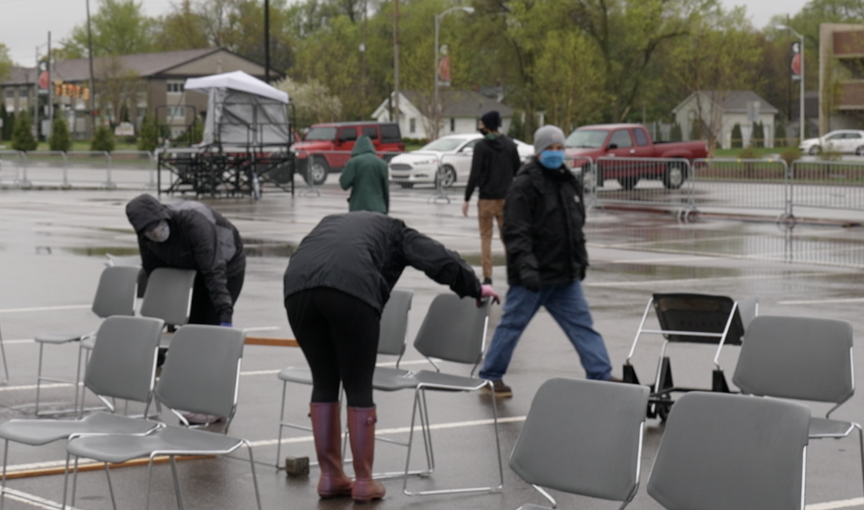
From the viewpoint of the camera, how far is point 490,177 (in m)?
14.4

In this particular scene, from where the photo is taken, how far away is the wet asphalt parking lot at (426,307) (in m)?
6.81

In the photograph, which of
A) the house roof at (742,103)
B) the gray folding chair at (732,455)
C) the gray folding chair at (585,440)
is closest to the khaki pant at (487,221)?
the gray folding chair at (585,440)

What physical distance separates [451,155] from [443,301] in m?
27.2

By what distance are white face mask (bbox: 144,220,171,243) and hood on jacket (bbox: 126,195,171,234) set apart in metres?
0.07

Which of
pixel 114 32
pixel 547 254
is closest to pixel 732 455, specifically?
pixel 547 254

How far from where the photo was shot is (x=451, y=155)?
3494 centimetres

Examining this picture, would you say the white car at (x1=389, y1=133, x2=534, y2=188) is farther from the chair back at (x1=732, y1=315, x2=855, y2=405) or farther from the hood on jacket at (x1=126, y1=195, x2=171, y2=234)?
the chair back at (x1=732, y1=315, x2=855, y2=405)

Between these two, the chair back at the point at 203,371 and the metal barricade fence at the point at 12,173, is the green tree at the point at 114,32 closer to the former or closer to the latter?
the metal barricade fence at the point at 12,173

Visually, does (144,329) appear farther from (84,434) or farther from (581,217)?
(581,217)

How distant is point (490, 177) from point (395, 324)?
661 centimetres

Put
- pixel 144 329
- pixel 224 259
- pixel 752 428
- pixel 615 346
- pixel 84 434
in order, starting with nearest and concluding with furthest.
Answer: pixel 752 428 → pixel 84 434 → pixel 144 329 → pixel 224 259 → pixel 615 346

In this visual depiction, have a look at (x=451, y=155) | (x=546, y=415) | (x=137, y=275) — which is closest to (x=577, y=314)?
(x=137, y=275)

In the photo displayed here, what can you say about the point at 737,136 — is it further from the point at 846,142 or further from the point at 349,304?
the point at 349,304

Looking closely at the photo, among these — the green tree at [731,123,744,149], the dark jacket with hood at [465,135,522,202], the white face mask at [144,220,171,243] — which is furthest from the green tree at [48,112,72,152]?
the white face mask at [144,220,171,243]
